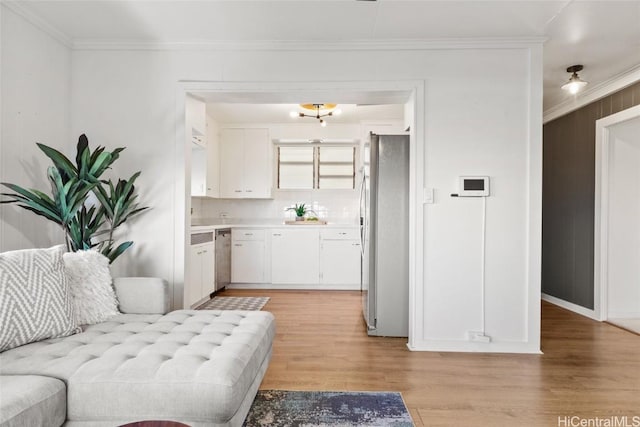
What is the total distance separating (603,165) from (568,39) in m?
1.70

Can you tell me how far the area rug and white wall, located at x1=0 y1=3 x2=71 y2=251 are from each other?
2.07 meters

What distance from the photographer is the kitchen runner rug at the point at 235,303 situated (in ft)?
14.4

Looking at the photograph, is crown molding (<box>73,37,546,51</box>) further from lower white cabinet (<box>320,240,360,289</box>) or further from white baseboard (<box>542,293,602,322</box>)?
lower white cabinet (<box>320,240,360,289</box>)

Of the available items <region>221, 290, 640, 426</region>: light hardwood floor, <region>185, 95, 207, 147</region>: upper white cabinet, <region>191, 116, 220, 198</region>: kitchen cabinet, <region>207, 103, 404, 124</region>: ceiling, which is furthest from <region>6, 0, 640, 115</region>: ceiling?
<region>221, 290, 640, 426</region>: light hardwood floor

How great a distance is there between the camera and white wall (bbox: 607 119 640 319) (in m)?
4.00

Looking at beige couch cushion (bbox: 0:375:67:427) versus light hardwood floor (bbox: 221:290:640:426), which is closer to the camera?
beige couch cushion (bbox: 0:375:67:427)

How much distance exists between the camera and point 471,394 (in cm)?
225

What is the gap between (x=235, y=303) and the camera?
4.59 meters

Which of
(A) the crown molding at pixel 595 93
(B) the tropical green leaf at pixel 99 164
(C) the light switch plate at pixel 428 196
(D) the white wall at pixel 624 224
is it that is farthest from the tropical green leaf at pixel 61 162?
(D) the white wall at pixel 624 224

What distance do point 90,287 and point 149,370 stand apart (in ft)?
3.17

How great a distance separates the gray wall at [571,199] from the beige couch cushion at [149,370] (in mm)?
4108

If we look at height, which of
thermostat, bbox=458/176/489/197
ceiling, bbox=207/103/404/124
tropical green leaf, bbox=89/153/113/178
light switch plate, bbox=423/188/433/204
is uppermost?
ceiling, bbox=207/103/404/124

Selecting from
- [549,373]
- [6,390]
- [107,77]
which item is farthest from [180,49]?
[549,373]

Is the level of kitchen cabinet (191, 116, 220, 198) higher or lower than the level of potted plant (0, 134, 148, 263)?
higher
